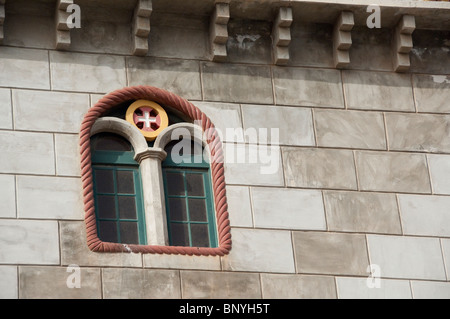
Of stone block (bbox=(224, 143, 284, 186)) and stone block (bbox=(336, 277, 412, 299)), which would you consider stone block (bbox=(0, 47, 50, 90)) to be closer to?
stone block (bbox=(224, 143, 284, 186))

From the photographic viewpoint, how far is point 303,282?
73.3 feet

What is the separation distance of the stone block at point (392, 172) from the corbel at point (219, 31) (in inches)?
103

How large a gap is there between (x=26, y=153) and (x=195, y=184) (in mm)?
2562

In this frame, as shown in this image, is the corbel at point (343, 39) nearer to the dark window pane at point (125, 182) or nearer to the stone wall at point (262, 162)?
the stone wall at point (262, 162)

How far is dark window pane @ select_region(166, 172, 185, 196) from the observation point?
74.7 ft

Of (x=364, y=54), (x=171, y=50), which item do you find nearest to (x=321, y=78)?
(x=364, y=54)

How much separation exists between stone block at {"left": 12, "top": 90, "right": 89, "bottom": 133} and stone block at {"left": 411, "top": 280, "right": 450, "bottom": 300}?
5.45 m

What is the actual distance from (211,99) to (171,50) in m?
1.01

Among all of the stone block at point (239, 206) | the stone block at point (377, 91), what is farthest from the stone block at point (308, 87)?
the stone block at point (239, 206)

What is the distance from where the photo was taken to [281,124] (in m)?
23.5

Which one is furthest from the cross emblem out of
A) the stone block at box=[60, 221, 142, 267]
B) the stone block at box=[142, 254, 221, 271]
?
the stone block at box=[142, 254, 221, 271]

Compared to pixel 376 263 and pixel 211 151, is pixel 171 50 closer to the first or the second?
pixel 211 151

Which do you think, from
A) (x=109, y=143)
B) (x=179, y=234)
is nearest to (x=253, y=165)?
(x=179, y=234)

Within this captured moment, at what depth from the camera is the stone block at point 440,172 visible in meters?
23.7
